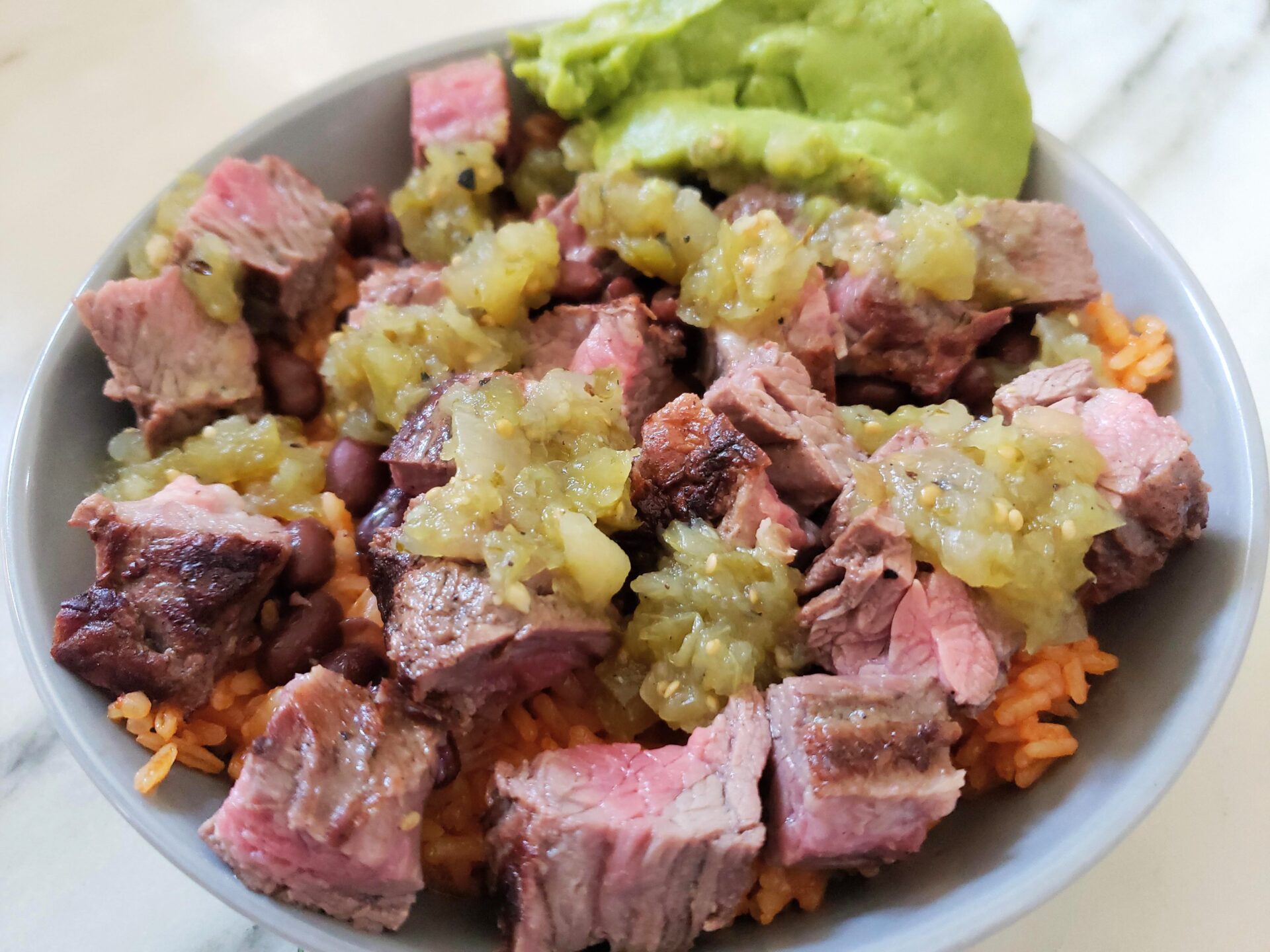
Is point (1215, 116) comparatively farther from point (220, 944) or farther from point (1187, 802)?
point (220, 944)

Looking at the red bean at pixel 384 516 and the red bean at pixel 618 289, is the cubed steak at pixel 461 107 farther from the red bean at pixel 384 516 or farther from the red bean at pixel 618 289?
the red bean at pixel 384 516

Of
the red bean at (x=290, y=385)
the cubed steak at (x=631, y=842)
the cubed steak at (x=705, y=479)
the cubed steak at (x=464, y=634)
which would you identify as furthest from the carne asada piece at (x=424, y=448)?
the cubed steak at (x=631, y=842)

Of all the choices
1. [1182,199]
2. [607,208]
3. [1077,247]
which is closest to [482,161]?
[607,208]

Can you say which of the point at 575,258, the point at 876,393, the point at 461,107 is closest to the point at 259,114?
the point at 461,107

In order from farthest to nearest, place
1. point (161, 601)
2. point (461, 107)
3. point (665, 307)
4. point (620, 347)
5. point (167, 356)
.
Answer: point (461, 107) → point (665, 307) → point (167, 356) → point (620, 347) → point (161, 601)

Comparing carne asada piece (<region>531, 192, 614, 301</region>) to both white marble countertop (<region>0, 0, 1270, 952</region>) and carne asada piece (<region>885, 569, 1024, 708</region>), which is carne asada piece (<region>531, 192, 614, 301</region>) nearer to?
carne asada piece (<region>885, 569, 1024, 708</region>)

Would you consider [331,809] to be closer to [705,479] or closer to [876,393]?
[705,479]
